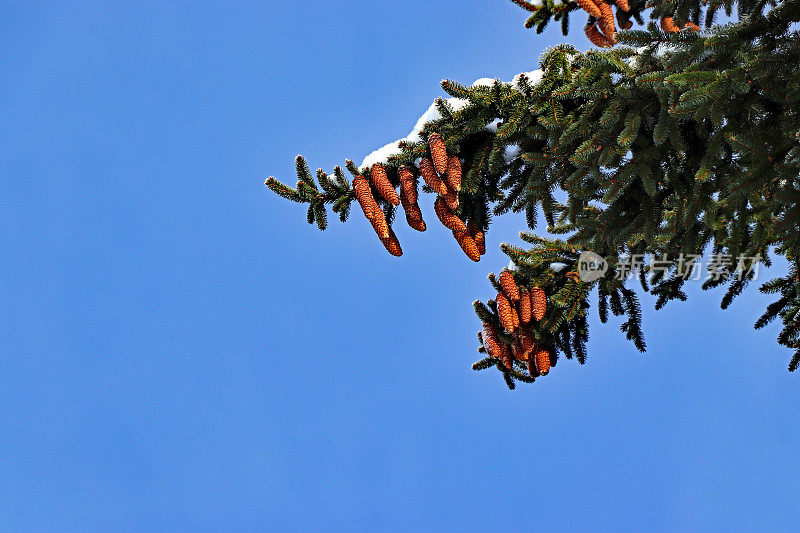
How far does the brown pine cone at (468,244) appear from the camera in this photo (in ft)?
18.1

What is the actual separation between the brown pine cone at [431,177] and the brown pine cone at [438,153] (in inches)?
2.9

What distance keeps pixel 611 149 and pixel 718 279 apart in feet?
8.81

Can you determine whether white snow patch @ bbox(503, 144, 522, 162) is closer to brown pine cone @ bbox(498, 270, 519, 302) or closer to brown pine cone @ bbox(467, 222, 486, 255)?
brown pine cone @ bbox(467, 222, 486, 255)

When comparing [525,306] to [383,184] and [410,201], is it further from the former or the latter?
[383,184]

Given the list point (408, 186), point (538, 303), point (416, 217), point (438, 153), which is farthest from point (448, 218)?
point (538, 303)

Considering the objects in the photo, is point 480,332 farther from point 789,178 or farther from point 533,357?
point 789,178

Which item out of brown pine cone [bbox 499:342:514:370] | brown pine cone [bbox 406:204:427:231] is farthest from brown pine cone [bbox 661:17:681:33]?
brown pine cone [bbox 499:342:514:370]

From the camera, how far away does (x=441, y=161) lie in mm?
5344

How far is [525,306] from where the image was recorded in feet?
20.0

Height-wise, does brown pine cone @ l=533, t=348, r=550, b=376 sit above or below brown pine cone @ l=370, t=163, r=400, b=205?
below

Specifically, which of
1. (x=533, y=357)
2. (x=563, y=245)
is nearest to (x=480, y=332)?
(x=533, y=357)

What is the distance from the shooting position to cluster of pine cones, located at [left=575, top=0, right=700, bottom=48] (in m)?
6.68

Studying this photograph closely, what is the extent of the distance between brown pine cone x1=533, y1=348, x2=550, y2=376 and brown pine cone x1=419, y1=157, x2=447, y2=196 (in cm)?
205

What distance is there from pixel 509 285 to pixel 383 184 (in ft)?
5.31
